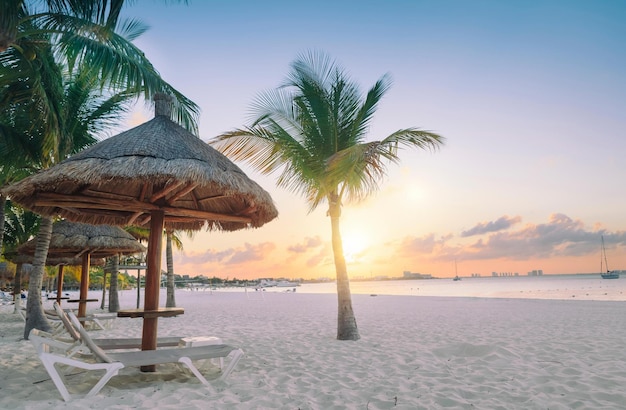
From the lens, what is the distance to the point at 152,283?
193 inches

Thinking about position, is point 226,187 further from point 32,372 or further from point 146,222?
point 32,372

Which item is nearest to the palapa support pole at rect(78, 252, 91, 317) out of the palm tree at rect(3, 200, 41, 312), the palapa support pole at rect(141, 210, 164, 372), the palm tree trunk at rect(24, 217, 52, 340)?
the palm tree trunk at rect(24, 217, 52, 340)

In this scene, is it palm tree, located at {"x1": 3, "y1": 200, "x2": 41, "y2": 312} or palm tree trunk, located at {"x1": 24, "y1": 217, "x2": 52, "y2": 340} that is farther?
palm tree, located at {"x1": 3, "y1": 200, "x2": 41, "y2": 312}

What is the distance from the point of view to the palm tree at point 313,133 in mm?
8320

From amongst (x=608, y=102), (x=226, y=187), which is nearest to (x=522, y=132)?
(x=608, y=102)

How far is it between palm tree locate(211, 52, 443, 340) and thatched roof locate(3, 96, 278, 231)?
2704 millimetres

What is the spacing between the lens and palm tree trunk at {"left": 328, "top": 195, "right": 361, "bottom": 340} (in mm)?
7715

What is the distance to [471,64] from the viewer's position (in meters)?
11.5

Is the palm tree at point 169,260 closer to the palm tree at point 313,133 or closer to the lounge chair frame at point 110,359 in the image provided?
the palm tree at point 313,133

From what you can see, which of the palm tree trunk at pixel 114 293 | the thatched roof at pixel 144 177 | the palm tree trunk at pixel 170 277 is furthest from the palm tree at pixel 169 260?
the thatched roof at pixel 144 177

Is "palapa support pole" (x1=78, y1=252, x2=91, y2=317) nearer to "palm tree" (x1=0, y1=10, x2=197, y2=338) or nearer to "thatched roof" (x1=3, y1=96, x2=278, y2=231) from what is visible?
"palm tree" (x1=0, y1=10, x2=197, y2=338)

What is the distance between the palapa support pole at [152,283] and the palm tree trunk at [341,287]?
3.89 meters

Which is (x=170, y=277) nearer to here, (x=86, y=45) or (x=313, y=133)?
(x=313, y=133)

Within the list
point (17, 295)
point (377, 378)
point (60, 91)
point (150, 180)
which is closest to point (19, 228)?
point (17, 295)
